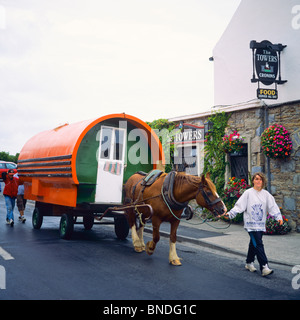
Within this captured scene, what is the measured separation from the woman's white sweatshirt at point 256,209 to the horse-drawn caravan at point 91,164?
301 cm

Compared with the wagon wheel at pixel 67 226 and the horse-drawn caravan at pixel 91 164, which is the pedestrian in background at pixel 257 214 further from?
the wagon wheel at pixel 67 226

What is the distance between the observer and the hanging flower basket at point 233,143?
1170 centimetres

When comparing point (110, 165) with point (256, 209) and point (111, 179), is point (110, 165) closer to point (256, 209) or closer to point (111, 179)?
point (111, 179)

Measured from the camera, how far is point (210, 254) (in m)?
7.45

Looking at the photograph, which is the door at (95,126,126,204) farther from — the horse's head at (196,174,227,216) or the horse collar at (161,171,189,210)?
the horse's head at (196,174,227,216)

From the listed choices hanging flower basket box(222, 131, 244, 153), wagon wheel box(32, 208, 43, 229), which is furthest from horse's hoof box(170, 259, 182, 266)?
hanging flower basket box(222, 131, 244, 153)

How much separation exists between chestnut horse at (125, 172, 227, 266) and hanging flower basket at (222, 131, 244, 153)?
5183mm

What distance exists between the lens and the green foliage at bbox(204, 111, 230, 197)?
40.4 feet

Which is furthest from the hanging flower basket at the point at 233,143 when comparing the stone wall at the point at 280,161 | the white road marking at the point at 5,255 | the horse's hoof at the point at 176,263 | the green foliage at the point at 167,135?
the white road marking at the point at 5,255

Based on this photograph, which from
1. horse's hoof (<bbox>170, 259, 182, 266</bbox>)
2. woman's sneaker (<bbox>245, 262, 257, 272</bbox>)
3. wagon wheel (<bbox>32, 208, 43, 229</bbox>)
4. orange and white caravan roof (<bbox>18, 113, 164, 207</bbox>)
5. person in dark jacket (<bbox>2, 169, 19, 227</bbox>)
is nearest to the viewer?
woman's sneaker (<bbox>245, 262, 257, 272</bbox>)

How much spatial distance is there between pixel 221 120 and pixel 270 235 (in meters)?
4.56

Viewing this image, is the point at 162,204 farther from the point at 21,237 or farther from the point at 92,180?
the point at 21,237

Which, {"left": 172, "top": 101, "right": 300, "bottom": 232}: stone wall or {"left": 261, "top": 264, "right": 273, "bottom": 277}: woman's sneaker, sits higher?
{"left": 172, "top": 101, "right": 300, "bottom": 232}: stone wall

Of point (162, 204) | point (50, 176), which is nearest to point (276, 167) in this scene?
point (162, 204)
